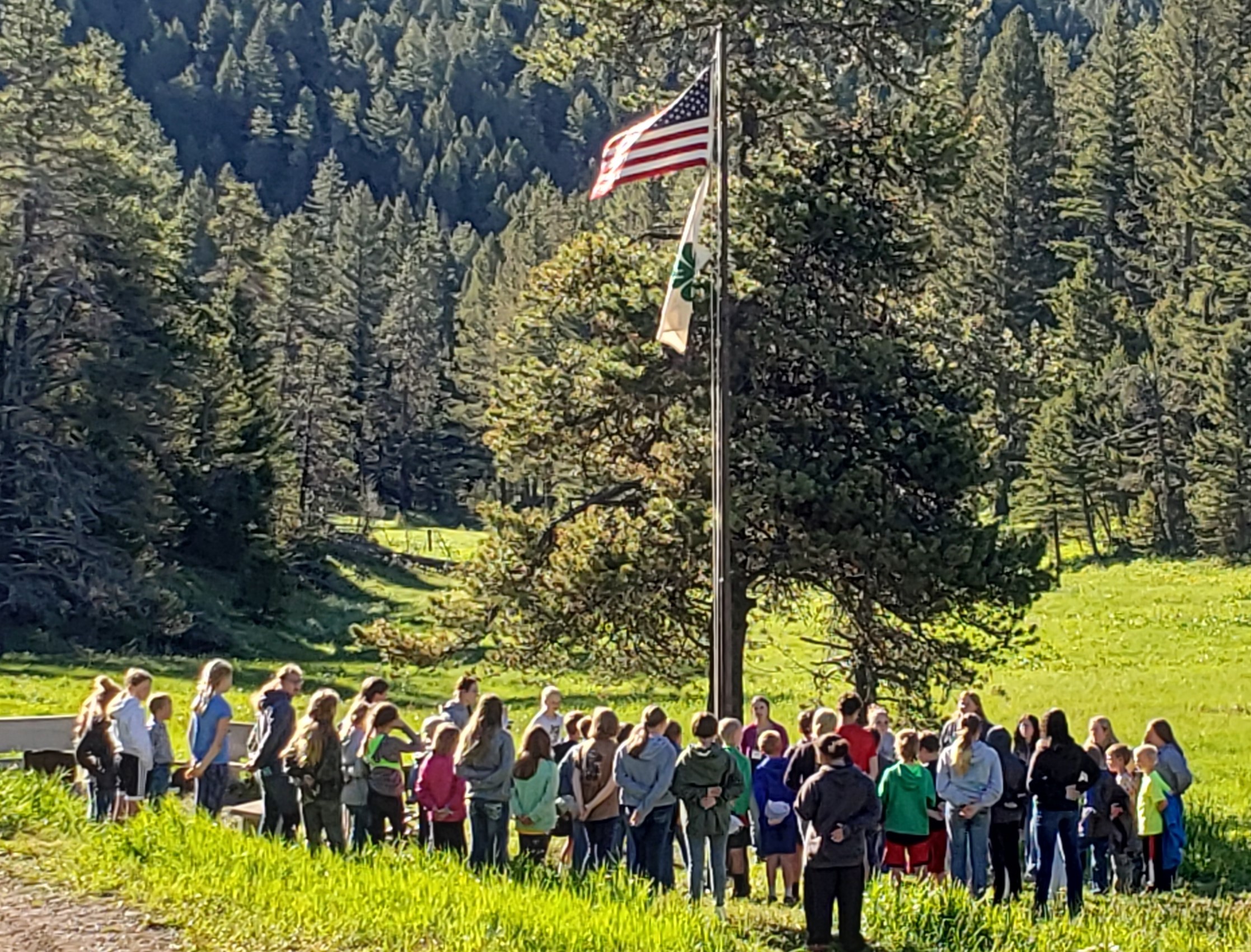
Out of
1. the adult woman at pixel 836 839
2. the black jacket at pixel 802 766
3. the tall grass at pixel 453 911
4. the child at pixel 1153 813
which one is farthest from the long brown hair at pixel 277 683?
the child at pixel 1153 813

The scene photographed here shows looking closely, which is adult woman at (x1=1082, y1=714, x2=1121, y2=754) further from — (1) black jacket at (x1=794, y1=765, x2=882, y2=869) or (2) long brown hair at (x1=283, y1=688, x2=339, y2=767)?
(2) long brown hair at (x1=283, y1=688, x2=339, y2=767)

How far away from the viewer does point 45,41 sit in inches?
1583

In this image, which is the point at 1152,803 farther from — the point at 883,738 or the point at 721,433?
the point at 721,433

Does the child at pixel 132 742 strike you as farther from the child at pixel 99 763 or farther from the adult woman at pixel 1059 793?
the adult woman at pixel 1059 793

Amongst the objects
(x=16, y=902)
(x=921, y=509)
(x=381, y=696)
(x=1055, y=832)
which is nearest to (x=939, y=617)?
(x=921, y=509)

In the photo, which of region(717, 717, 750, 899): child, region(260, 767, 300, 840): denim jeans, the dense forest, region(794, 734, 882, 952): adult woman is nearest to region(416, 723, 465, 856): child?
region(260, 767, 300, 840): denim jeans

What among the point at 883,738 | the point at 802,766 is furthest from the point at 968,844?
the point at 802,766

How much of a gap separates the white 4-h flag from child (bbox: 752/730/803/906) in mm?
5101

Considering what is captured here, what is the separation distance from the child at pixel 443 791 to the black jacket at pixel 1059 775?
4.50m

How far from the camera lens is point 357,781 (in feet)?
39.4

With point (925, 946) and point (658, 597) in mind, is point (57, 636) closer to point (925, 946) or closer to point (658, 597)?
point (658, 597)

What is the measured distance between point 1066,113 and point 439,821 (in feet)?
277

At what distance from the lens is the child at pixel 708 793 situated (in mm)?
11062

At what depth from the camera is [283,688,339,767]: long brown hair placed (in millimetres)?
11188
